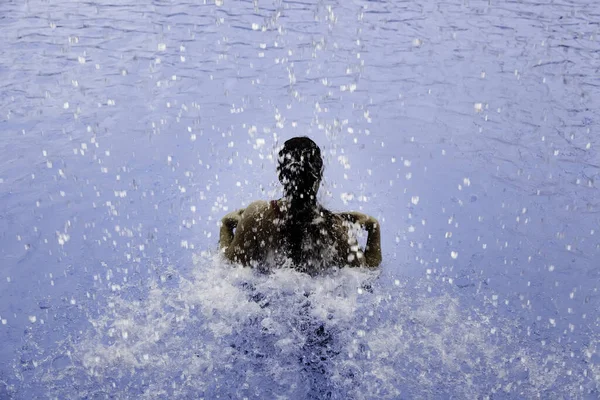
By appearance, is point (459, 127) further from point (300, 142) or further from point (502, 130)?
point (300, 142)

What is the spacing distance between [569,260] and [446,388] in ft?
9.10

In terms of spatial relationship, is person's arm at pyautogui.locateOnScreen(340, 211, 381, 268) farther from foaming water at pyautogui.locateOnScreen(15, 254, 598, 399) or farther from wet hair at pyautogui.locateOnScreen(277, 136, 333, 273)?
wet hair at pyautogui.locateOnScreen(277, 136, 333, 273)

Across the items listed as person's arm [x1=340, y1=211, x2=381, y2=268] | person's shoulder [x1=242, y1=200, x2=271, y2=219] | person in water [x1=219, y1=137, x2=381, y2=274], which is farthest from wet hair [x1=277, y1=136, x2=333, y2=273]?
person's arm [x1=340, y1=211, x2=381, y2=268]

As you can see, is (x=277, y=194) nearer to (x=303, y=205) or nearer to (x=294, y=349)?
(x=303, y=205)

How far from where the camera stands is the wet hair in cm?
419

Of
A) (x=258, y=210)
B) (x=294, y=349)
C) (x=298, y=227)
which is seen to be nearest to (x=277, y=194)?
(x=258, y=210)

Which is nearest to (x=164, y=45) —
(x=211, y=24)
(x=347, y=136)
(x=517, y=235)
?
(x=211, y=24)

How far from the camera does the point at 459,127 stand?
9203mm

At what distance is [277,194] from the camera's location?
567cm

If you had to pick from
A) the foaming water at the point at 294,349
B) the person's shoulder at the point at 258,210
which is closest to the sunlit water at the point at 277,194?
the foaming water at the point at 294,349

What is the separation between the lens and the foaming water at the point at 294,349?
4.18m

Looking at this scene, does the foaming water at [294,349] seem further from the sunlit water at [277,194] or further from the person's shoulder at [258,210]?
the person's shoulder at [258,210]

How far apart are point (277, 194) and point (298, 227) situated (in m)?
1.32

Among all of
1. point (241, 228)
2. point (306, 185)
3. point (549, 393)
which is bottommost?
point (549, 393)
